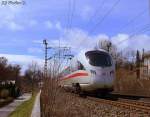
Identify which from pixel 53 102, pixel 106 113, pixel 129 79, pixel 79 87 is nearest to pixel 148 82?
pixel 129 79

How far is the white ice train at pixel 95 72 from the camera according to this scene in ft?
90.5

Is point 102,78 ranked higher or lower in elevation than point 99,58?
lower

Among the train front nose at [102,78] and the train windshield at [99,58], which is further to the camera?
the train windshield at [99,58]

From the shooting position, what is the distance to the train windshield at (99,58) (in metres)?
28.0

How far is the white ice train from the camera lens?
90.5ft

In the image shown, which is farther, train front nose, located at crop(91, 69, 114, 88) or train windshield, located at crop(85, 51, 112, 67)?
train windshield, located at crop(85, 51, 112, 67)

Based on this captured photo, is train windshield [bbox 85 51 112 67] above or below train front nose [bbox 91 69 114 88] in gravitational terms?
above

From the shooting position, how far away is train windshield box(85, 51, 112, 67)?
91.9ft

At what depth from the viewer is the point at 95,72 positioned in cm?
2758

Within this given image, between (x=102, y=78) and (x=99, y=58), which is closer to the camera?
(x=102, y=78)

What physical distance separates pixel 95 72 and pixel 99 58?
123cm

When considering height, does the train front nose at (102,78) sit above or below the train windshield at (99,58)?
below

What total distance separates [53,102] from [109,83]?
1399cm

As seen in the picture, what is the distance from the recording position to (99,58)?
28375 millimetres
